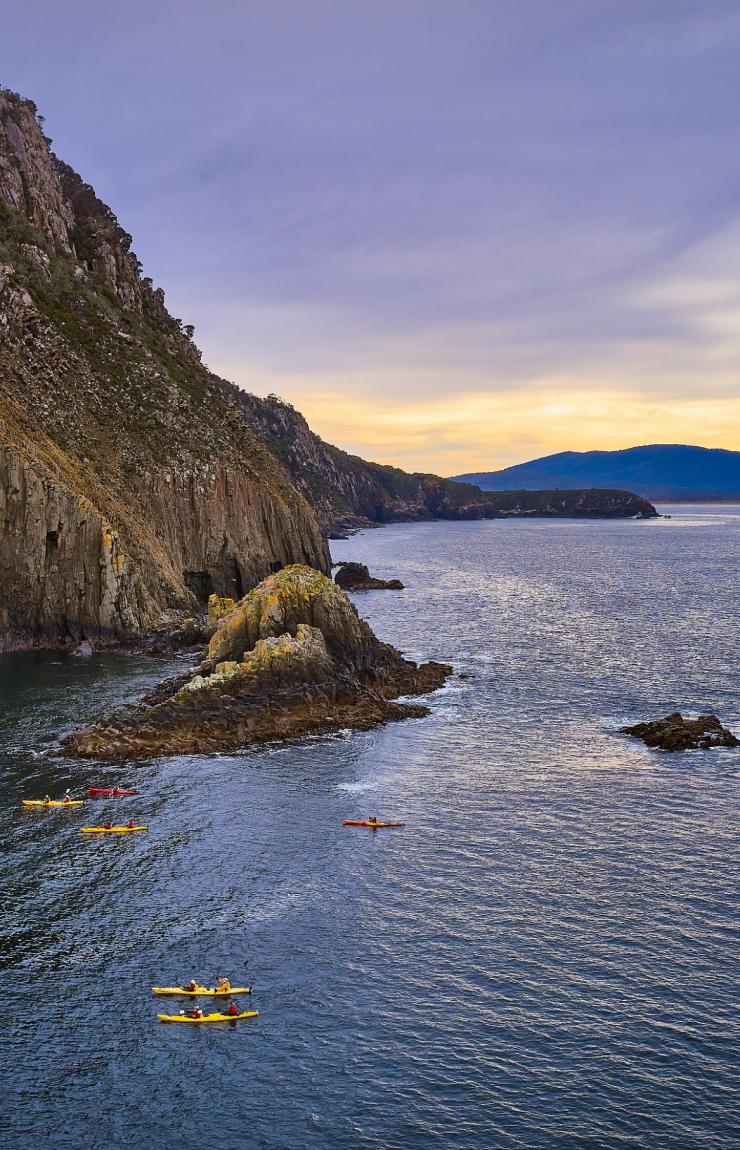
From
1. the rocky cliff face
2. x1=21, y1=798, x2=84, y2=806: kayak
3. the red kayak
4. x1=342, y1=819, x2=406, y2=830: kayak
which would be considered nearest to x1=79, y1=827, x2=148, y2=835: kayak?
x1=21, y1=798, x2=84, y2=806: kayak

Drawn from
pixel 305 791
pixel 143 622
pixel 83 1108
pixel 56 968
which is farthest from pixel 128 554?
pixel 83 1108

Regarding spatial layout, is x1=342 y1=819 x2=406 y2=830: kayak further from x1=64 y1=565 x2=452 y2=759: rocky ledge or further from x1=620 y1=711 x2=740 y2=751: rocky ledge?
x1=620 y1=711 x2=740 y2=751: rocky ledge

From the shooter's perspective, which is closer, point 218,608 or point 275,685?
point 275,685

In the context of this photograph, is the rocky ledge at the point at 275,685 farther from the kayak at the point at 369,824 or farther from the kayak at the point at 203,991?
the kayak at the point at 203,991

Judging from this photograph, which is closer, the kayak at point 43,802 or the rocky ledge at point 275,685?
the kayak at point 43,802

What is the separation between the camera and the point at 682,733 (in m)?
78.8

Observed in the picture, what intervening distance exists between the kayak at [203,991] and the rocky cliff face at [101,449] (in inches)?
3086

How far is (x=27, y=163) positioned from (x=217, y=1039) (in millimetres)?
160640

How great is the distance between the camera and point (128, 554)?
122 meters

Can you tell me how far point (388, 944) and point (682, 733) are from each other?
1595 inches

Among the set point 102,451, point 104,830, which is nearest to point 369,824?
point 104,830

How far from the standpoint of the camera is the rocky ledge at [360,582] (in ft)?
614

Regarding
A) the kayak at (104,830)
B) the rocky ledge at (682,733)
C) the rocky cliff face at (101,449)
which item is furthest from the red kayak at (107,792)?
the rocky cliff face at (101,449)

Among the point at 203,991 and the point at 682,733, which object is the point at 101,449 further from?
the point at 203,991
